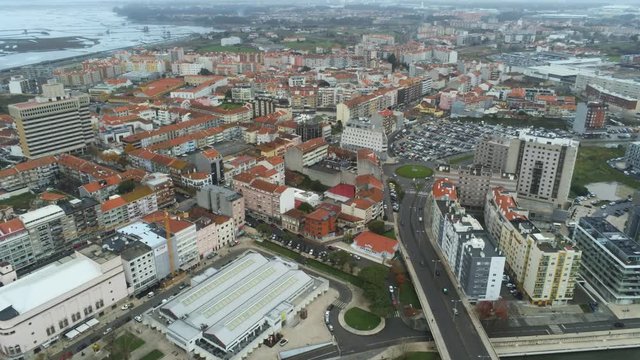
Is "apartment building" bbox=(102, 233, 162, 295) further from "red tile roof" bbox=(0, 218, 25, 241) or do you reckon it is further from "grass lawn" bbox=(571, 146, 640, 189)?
"grass lawn" bbox=(571, 146, 640, 189)

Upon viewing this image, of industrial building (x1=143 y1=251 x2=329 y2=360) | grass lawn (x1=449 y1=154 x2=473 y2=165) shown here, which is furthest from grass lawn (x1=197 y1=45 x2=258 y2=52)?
industrial building (x1=143 y1=251 x2=329 y2=360)

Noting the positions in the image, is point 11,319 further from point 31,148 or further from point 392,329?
point 31,148

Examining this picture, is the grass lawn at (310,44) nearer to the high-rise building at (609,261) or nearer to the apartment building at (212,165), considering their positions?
the apartment building at (212,165)

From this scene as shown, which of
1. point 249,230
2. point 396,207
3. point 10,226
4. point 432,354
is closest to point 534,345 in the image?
point 432,354

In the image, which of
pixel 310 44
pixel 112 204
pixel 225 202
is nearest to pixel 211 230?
pixel 225 202

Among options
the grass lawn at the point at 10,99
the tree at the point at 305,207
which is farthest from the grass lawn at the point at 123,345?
the grass lawn at the point at 10,99
